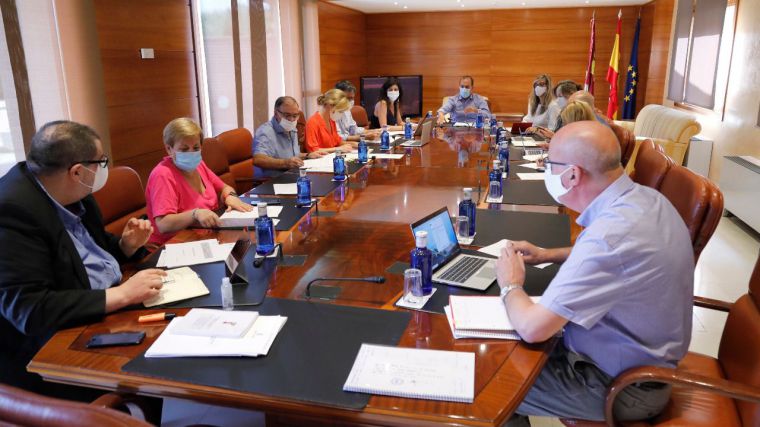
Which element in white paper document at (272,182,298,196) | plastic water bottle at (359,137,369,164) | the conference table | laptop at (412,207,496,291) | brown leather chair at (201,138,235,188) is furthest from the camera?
plastic water bottle at (359,137,369,164)

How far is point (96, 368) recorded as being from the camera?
4.06ft

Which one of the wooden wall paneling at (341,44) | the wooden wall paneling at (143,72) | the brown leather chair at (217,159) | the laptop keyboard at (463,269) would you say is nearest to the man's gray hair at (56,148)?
the laptop keyboard at (463,269)

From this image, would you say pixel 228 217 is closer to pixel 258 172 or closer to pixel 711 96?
pixel 258 172

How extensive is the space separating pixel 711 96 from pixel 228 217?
551cm

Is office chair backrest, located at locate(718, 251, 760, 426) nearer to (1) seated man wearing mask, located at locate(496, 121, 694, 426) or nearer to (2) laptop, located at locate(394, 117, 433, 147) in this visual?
(1) seated man wearing mask, located at locate(496, 121, 694, 426)

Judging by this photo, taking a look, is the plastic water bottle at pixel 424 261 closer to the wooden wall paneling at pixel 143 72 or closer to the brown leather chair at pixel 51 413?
the brown leather chair at pixel 51 413

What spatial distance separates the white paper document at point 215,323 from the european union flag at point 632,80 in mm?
8593

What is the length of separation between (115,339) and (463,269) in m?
1.02

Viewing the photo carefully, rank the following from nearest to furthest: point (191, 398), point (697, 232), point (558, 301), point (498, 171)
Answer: point (191, 398), point (558, 301), point (697, 232), point (498, 171)

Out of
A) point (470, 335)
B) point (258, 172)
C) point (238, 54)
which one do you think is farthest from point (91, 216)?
point (238, 54)

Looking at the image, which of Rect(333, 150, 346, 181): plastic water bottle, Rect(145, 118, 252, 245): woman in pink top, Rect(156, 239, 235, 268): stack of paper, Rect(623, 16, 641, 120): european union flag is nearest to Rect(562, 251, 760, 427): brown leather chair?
Rect(156, 239, 235, 268): stack of paper

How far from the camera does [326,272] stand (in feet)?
5.82

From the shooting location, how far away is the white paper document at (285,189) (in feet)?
9.44

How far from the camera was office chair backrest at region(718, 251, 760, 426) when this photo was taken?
134 cm
